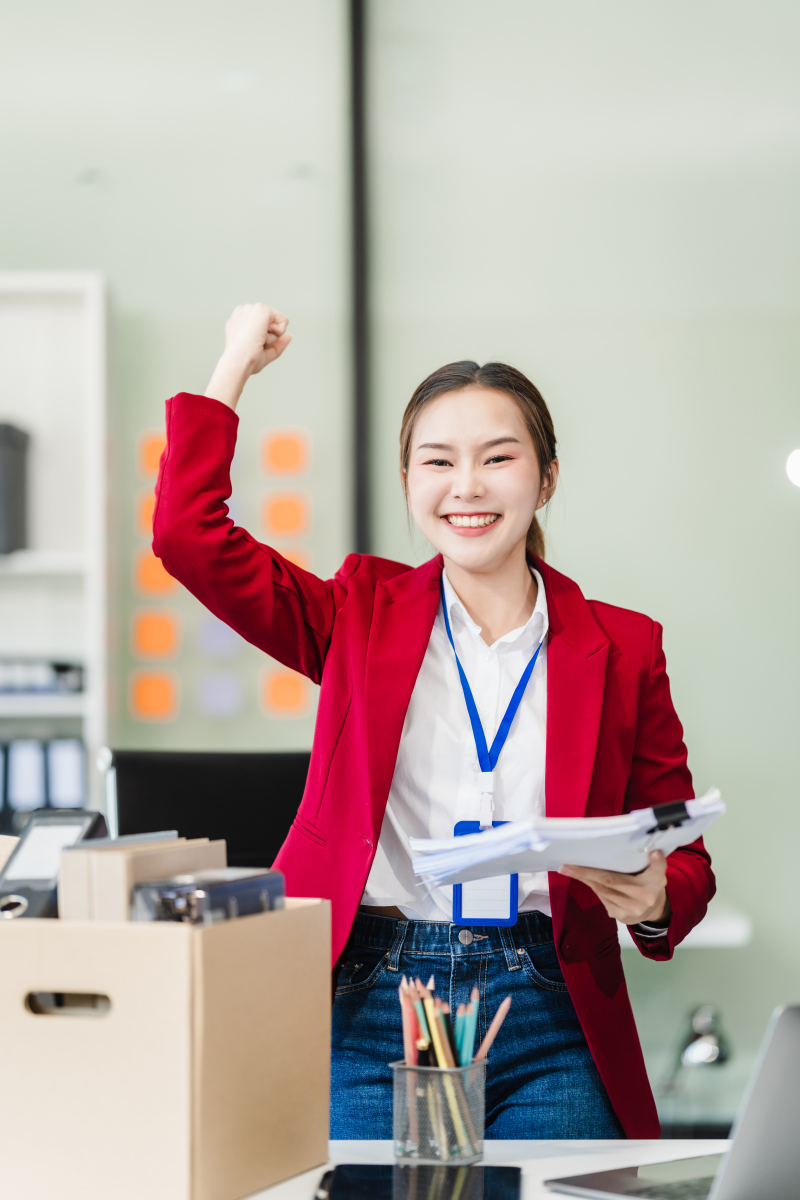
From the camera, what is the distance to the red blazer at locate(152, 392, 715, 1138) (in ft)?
4.18

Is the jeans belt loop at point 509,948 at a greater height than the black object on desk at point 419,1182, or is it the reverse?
the jeans belt loop at point 509,948

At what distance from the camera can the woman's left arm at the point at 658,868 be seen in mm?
1058

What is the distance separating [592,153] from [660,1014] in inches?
100

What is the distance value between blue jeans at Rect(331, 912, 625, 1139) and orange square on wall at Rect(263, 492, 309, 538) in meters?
2.05

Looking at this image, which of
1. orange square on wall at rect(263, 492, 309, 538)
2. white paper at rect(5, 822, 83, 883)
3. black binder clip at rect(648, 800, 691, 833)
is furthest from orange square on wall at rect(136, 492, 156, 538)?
black binder clip at rect(648, 800, 691, 833)

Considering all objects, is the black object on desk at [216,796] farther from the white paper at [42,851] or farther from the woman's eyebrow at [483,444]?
the white paper at [42,851]

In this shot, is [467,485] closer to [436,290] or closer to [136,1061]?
[136,1061]

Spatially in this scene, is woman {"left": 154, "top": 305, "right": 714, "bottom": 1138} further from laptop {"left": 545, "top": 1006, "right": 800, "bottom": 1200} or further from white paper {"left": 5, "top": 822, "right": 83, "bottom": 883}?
white paper {"left": 5, "top": 822, "right": 83, "bottom": 883}

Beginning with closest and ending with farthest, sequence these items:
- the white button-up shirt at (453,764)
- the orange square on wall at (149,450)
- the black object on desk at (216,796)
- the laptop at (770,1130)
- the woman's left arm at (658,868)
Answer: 1. the laptop at (770,1130)
2. the woman's left arm at (658,868)
3. the white button-up shirt at (453,764)
4. the black object on desk at (216,796)
5. the orange square on wall at (149,450)

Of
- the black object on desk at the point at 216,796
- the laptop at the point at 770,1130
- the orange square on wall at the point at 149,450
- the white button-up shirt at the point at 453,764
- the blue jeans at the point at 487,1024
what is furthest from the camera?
the orange square on wall at the point at 149,450

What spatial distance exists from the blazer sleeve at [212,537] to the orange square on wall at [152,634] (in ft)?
6.00

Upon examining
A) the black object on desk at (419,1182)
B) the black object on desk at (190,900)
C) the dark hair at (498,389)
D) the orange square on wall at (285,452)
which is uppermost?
the orange square on wall at (285,452)

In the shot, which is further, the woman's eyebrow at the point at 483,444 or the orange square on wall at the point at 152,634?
the orange square on wall at the point at 152,634

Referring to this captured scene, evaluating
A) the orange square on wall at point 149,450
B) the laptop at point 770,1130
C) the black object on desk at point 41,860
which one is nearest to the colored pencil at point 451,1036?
the laptop at point 770,1130
